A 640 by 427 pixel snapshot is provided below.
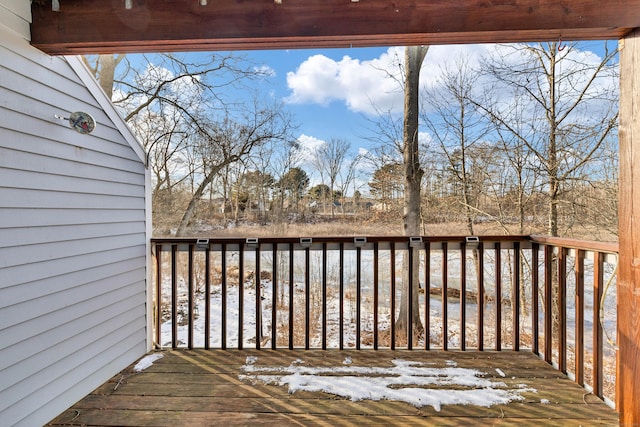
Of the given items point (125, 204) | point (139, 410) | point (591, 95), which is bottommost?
point (139, 410)

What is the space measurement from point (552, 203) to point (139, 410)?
6.15 meters

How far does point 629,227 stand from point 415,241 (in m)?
1.22

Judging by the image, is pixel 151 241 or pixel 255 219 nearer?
pixel 151 241

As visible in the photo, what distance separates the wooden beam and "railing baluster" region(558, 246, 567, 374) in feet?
4.58

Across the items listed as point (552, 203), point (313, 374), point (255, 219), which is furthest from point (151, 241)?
point (552, 203)

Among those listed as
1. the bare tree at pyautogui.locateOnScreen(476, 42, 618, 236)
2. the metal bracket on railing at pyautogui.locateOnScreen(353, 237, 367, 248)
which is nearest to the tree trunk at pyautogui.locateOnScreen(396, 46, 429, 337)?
the bare tree at pyautogui.locateOnScreen(476, 42, 618, 236)

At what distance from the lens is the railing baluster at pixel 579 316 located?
1957 millimetres

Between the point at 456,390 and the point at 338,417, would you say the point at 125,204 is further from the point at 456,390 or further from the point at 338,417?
the point at 456,390

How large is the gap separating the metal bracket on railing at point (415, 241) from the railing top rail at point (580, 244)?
93cm

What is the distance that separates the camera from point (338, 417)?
1656 mm

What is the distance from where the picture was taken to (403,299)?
489 cm

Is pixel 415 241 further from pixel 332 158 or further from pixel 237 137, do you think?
pixel 237 137

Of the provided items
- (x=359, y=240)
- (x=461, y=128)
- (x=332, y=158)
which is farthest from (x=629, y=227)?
(x=332, y=158)

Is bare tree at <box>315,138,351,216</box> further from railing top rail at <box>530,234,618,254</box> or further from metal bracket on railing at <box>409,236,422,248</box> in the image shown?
railing top rail at <box>530,234,618,254</box>
